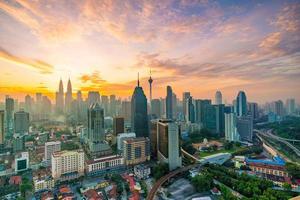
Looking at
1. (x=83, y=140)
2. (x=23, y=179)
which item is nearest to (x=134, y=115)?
(x=83, y=140)

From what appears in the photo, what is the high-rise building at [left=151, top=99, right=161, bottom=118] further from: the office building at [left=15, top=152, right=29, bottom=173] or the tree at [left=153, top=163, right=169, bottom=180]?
the office building at [left=15, top=152, right=29, bottom=173]

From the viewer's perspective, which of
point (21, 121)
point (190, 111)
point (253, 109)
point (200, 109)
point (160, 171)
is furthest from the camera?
point (253, 109)

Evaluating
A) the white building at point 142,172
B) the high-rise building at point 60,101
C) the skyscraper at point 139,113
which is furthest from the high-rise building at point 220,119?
the high-rise building at point 60,101

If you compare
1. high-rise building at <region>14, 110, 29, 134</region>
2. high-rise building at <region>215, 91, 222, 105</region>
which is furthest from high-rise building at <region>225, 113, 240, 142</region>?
high-rise building at <region>14, 110, 29, 134</region>

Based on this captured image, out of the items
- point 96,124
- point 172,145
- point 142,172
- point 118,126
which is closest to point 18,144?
point 96,124

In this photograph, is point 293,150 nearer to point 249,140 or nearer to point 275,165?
point 249,140

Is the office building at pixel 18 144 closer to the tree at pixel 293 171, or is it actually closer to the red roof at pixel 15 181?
the red roof at pixel 15 181

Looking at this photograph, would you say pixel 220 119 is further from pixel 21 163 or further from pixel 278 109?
pixel 21 163
